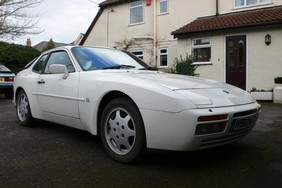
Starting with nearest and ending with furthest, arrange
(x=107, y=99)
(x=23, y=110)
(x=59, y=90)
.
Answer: (x=107, y=99) → (x=59, y=90) → (x=23, y=110)

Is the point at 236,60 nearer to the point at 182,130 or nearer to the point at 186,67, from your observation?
the point at 186,67

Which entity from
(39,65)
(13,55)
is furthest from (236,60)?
(13,55)

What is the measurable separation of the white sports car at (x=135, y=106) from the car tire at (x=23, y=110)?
0.62 metres

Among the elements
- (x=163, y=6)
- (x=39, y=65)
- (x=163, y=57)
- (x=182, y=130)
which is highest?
(x=163, y=6)

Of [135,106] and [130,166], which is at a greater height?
[135,106]

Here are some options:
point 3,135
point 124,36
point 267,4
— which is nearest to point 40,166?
point 3,135

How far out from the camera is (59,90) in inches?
169

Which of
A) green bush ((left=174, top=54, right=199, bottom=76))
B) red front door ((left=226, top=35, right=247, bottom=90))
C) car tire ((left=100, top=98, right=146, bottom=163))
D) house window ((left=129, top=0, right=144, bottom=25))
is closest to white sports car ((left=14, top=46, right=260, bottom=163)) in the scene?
car tire ((left=100, top=98, right=146, bottom=163))

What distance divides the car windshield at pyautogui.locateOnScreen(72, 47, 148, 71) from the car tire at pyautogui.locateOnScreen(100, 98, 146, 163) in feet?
2.84

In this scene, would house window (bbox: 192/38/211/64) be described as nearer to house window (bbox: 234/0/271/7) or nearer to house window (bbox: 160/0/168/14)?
house window (bbox: 234/0/271/7)

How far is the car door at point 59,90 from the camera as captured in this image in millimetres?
4062

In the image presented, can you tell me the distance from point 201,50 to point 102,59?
10536 mm

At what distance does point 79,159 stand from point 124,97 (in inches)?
34.9

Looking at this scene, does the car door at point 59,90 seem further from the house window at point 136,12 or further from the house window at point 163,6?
the house window at point 136,12
